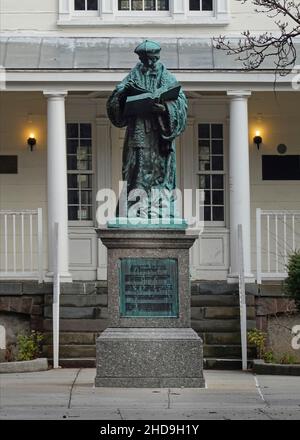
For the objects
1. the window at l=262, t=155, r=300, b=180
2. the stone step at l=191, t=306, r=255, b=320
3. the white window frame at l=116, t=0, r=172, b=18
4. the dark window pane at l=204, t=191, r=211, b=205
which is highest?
the white window frame at l=116, t=0, r=172, b=18

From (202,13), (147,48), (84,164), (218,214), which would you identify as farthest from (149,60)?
(218,214)

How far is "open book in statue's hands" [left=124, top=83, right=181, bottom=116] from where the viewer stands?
14797 mm

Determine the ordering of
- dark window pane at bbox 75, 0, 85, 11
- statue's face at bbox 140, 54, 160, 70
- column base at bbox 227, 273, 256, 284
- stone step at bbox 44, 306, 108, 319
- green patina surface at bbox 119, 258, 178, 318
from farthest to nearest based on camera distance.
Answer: dark window pane at bbox 75, 0, 85, 11 → column base at bbox 227, 273, 256, 284 → stone step at bbox 44, 306, 108, 319 → statue's face at bbox 140, 54, 160, 70 → green patina surface at bbox 119, 258, 178, 318

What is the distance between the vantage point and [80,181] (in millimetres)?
21516

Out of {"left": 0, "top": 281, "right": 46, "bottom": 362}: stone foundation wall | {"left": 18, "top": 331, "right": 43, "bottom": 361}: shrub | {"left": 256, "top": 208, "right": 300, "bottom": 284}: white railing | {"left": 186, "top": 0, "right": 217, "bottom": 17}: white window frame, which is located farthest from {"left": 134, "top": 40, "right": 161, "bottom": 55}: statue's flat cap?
{"left": 256, "top": 208, "right": 300, "bottom": 284}: white railing

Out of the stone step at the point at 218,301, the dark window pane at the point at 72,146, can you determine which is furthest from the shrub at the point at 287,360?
the dark window pane at the point at 72,146

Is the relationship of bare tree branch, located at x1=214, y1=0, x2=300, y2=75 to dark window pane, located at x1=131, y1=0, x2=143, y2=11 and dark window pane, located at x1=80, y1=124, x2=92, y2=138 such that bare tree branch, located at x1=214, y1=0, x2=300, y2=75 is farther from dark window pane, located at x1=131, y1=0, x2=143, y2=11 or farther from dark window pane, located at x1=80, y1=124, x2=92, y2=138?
dark window pane, located at x1=80, y1=124, x2=92, y2=138

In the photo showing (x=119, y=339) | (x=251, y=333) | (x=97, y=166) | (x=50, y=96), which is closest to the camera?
(x=119, y=339)

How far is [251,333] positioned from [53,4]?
6.37 meters

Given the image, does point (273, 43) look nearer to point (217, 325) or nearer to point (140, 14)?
point (217, 325)

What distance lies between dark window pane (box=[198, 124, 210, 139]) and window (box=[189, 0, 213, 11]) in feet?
6.55

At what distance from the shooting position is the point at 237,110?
65.2 feet

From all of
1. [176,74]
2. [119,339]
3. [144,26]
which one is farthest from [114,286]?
[144,26]

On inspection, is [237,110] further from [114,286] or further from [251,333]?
[114,286]
